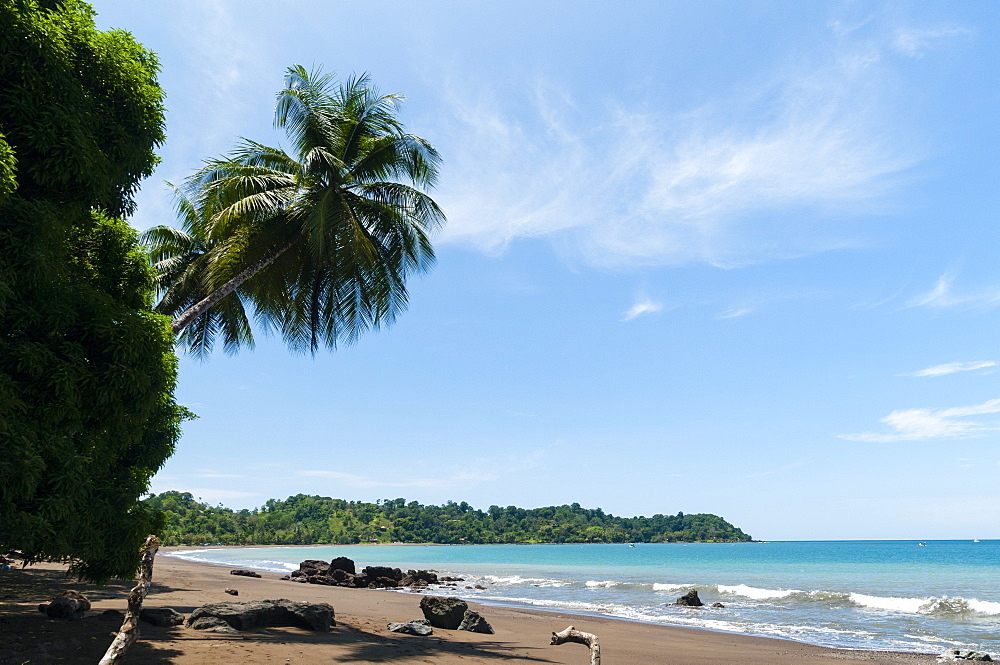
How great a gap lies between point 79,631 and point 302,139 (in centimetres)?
1173

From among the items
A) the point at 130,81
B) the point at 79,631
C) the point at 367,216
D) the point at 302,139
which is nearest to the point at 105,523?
the point at 79,631

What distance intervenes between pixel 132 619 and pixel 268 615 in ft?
23.1

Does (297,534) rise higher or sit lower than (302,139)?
lower

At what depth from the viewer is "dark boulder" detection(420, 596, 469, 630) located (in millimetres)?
14383

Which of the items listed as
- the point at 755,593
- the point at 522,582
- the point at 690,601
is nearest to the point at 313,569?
the point at 522,582

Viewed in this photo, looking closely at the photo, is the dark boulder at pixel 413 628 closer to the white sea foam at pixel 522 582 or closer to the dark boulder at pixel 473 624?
the dark boulder at pixel 473 624

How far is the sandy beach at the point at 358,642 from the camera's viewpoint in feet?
28.6

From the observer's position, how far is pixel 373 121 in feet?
52.8

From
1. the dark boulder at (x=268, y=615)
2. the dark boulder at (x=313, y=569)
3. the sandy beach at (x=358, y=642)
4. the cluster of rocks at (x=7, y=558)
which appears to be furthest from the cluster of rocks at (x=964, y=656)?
the dark boulder at (x=313, y=569)

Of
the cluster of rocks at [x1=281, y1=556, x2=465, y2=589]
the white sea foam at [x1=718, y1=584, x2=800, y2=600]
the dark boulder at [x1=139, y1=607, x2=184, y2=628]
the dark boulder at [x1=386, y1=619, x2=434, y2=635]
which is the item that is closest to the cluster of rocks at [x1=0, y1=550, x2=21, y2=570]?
the dark boulder at [x1=139, y1=607, x2=184, y2=628]

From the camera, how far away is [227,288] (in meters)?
13.3

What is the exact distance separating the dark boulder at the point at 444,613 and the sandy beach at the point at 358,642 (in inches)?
16.0

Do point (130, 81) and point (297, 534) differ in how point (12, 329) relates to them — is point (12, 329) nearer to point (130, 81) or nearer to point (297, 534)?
point (130, 81)

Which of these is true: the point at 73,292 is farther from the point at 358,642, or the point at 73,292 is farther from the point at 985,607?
the point at 985,607
